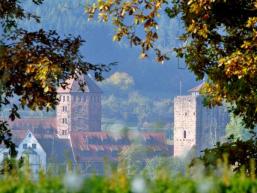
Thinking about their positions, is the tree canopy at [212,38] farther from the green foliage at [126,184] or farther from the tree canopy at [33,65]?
the green foliage at [126,184]

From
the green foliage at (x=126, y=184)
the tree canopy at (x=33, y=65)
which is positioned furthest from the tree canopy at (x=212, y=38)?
the green foliage at (x=126, y=184)

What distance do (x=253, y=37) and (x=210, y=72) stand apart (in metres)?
1.32

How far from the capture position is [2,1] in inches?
504

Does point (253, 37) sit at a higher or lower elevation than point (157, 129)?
higher

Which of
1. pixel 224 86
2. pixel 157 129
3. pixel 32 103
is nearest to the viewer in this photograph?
pixel 157 129

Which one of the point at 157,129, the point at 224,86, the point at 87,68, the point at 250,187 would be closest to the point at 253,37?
the point at 224,86

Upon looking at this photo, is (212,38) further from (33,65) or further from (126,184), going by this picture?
(126,184)

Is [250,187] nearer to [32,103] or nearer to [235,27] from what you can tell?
[32,103]

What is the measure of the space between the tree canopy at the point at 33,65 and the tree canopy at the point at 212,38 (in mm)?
921

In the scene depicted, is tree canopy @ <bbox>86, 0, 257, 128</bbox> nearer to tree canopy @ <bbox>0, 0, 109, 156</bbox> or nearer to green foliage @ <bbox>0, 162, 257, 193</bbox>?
tree canopy @ <bbox>0, 0, 109, 156</bbox>

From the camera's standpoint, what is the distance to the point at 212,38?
14383mm

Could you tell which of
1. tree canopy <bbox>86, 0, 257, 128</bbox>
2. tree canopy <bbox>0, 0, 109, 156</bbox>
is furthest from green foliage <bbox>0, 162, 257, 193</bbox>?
tree canopy <bbox>86, 0, 257, 128</bbox>

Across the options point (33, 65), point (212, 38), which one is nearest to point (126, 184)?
point (33, 65)

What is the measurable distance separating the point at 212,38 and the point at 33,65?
3537 mm
